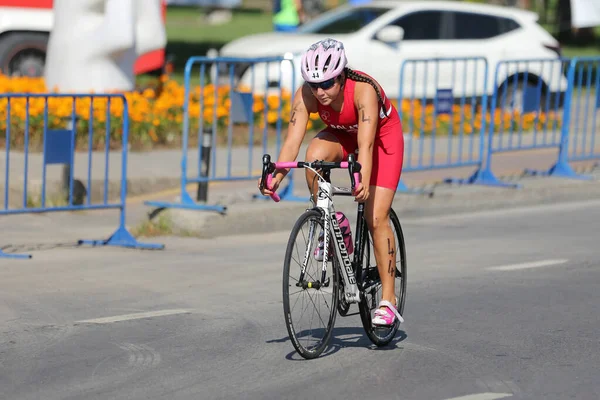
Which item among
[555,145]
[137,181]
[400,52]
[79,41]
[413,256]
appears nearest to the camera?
[413,256]

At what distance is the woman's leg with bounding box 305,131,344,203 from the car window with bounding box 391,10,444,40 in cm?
1287

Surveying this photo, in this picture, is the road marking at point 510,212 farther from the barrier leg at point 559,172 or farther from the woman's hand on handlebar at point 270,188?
the woman's hand on handlebar at point 270,188

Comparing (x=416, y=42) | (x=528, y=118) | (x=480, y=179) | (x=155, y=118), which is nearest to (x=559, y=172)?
(x=528, y=118)

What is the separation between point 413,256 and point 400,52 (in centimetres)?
950

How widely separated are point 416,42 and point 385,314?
520 inches

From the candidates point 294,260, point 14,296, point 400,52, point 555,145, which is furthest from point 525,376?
point 400,52

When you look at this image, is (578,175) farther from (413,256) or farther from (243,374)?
(243,374)

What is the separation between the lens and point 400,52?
19.2m

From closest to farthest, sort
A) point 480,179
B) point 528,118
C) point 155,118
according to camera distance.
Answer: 1. point 480,179
2. point 528,118
3. point 155,118

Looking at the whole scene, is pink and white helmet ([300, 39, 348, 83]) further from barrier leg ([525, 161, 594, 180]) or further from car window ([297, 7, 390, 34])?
car window ([297, 7, 390, 34])

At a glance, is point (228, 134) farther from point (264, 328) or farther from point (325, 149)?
point (325, 149)

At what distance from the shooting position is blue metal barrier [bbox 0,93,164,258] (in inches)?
387

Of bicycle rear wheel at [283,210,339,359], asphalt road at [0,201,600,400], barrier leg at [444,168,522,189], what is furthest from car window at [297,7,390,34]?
bicycle rear wheel at [283,210,339,359]

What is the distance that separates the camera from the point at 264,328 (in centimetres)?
739
